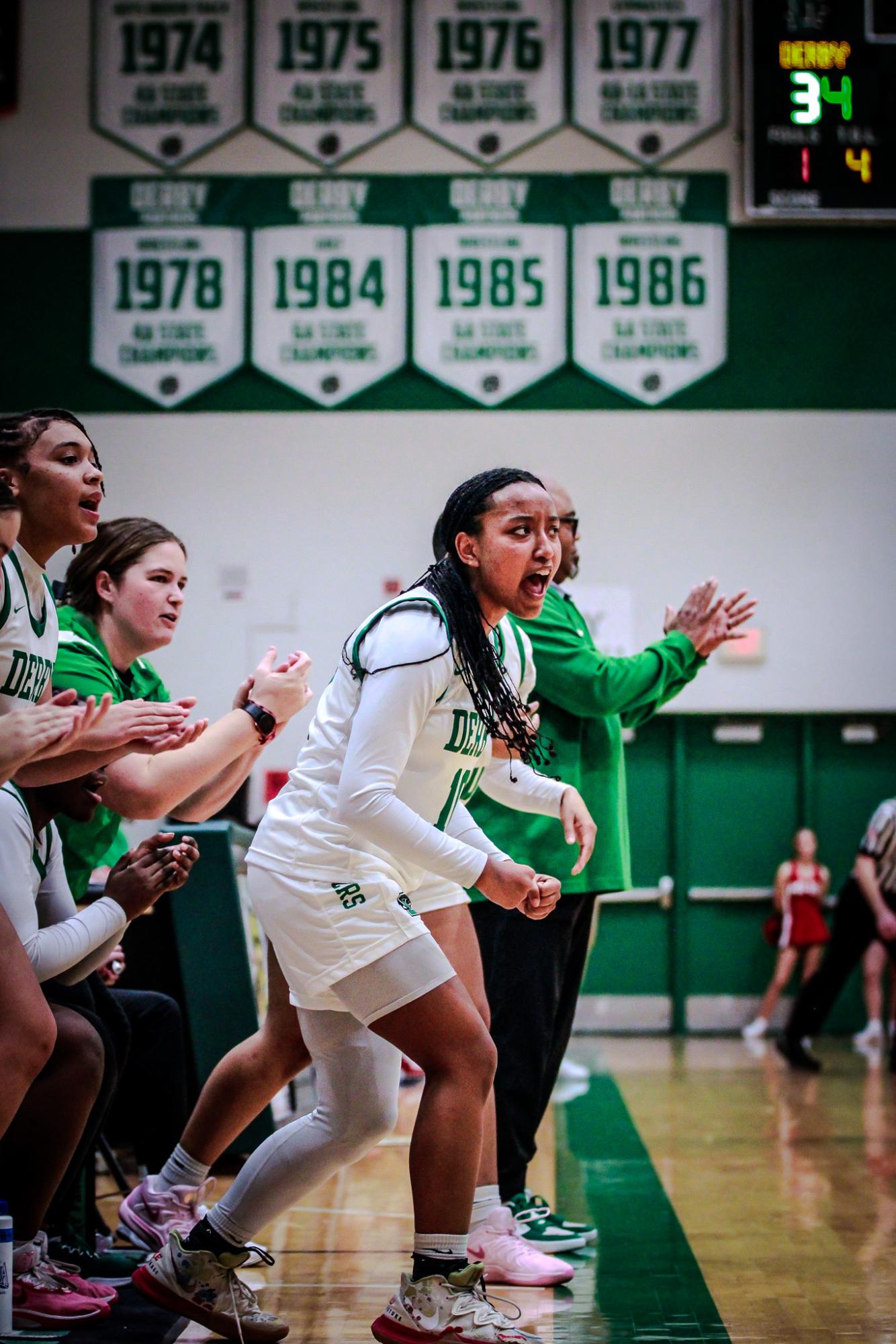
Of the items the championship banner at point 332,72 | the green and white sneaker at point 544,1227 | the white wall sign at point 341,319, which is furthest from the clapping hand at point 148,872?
the championship banner at point 332,72

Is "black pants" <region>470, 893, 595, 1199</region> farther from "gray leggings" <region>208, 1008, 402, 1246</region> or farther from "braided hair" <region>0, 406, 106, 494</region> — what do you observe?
"braided hair" <region>0, 406, 106, 494</region>

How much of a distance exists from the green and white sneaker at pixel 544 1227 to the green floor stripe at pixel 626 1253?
0.19 ft

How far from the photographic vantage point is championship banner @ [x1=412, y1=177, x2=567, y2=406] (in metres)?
9.73

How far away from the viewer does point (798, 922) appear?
9.10 m

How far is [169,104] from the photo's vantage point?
987cm

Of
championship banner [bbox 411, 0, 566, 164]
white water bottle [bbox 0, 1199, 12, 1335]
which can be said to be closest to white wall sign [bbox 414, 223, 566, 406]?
championship banner [bbox 411, 0, 566, 164]

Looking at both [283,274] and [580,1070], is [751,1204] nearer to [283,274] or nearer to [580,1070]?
[580,1070]

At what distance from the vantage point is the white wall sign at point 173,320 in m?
9.77

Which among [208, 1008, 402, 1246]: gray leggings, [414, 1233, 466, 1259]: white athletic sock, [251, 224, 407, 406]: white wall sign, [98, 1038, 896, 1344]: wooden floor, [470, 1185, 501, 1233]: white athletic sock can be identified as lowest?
[98, 1038, 896, 1344]: wooden floor

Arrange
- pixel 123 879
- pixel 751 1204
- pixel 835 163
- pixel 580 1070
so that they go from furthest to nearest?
pixel 835 163, pixel 580 1070, pixel 751 1204, pixel 123 879

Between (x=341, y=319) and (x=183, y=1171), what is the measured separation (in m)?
7.48

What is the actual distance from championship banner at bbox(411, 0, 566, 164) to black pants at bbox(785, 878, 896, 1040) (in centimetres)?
564

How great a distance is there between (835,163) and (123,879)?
698 cm

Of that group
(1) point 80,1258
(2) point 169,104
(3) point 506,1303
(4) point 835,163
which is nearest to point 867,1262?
(3) point 506,1303
